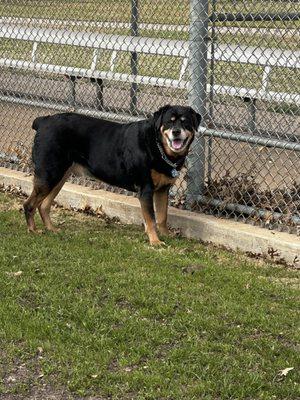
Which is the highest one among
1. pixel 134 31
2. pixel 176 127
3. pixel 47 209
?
pixel 134 31

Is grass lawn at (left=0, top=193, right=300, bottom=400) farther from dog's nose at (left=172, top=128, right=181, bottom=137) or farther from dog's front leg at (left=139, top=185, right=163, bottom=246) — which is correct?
dog's nose at (left=172, top=128, right=181, bottom=137)

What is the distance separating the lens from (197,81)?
21.7 ft

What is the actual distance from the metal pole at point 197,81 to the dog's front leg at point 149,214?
1.88 ft

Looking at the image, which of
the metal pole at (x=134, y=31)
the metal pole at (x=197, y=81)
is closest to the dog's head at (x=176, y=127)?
the metal pole at (x=197, y=81)

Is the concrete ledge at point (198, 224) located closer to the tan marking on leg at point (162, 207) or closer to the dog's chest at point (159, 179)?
the tan marking on leg at point (162, 207)

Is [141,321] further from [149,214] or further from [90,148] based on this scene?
[90,148]

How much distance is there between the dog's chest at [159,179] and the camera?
639cm

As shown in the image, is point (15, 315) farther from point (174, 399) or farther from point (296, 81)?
point (296, 81)

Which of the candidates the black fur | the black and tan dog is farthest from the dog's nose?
the black fur

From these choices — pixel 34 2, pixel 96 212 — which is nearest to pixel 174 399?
pixel 96 212

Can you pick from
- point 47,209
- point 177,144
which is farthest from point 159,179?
point 47,209

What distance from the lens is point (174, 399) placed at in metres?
3.82

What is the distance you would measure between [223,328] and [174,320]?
0.28 metres

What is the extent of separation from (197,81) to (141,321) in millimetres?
2535
